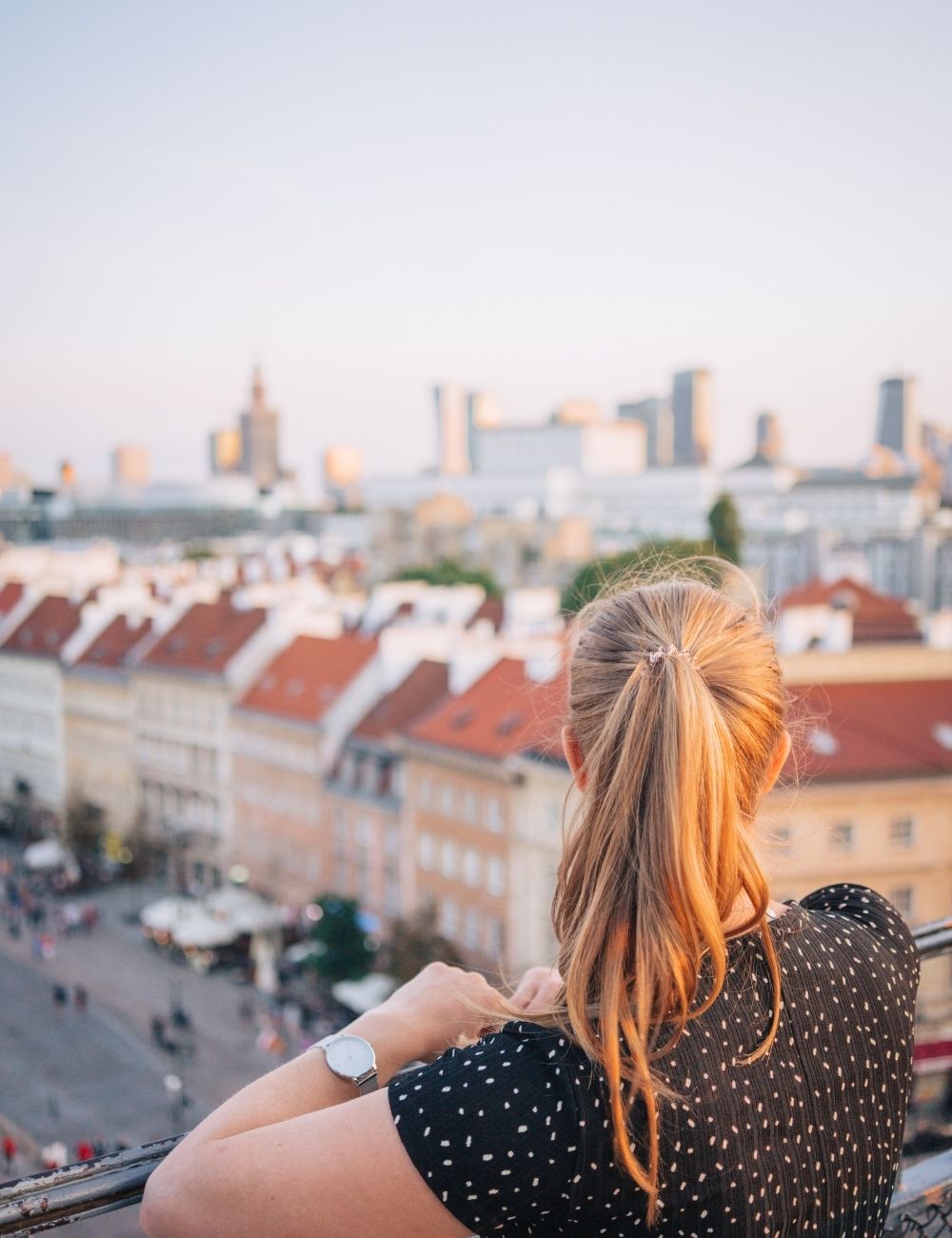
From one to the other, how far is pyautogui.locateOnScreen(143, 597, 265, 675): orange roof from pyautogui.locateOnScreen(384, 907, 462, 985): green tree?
14.9 metres

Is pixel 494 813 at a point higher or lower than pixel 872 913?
lower

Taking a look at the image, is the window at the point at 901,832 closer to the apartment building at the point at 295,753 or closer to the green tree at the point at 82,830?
the apartment building at the point at 295,753

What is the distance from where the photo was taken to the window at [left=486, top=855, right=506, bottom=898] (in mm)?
26859

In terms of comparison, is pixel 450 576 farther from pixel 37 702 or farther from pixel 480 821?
pixel 480 821

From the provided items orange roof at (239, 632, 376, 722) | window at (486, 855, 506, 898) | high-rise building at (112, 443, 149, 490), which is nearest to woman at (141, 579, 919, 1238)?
window at (486, 855, 506, 898)

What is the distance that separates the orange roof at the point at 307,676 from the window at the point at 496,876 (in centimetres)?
870

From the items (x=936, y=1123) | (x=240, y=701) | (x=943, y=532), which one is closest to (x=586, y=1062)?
(x=936, y=1123)

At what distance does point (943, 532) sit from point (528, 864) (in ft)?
215

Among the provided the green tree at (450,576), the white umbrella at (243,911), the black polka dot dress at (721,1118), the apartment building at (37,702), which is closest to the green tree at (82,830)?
the apartment building at (37,702)

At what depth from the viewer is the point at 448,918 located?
28.5 m

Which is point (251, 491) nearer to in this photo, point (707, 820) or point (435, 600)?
point (435, 600)

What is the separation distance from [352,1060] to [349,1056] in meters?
0.01

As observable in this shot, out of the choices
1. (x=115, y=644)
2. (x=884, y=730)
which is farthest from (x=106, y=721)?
(x=884, y=730)

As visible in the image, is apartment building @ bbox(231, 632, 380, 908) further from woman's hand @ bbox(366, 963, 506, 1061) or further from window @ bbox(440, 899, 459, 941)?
woman's hand @ bbox(366, 963, 506, 1061)
